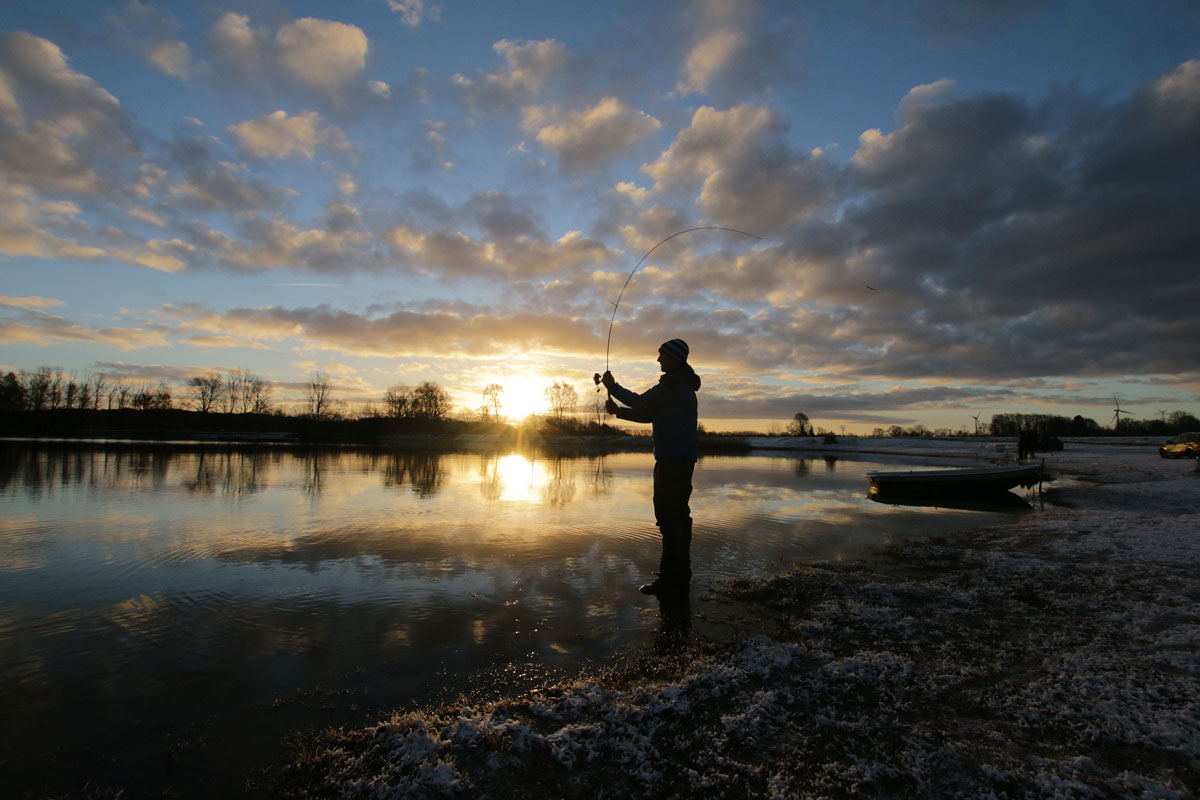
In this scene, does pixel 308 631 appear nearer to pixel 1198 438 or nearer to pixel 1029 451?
pixel 1029 451

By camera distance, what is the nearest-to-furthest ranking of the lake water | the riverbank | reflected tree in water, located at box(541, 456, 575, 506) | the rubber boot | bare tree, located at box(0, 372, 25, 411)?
the riverbank, the lake water, the rubber boot, reflected tree in water, located at box(541, 456, 575, 506), bare tree, located at box(0, 372, 25, 411)

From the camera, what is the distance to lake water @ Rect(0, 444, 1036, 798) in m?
3.43

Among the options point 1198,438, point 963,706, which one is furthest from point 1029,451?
point 963,706

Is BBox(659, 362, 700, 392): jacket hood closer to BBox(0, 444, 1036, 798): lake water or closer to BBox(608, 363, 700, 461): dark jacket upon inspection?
BBox(608, 363, 700, 461): dark jacket

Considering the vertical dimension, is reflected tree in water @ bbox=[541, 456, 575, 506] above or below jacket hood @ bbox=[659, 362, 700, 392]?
below

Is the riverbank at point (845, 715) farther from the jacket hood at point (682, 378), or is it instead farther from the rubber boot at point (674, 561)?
the jacket hood at point (682, 378)

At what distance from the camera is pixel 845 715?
11.7 ft

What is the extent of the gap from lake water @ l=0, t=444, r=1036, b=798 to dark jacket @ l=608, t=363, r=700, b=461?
5.83 ft

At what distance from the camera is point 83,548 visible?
8211mm

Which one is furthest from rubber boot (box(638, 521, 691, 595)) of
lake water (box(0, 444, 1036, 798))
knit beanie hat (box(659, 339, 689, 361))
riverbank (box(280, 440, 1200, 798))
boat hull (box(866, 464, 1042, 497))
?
boat hull (box(866, 464, 1042, 497))

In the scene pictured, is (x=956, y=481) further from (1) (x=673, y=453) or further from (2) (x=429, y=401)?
(2) (x=429, y=401)

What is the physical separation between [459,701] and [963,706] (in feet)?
11.4

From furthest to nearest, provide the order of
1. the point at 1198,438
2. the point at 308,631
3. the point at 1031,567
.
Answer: the point at 1198,438 < the point at 1031,567 < the point at 308,631

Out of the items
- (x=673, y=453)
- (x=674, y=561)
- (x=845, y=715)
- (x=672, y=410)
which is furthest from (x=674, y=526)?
(x=845, y=715)
